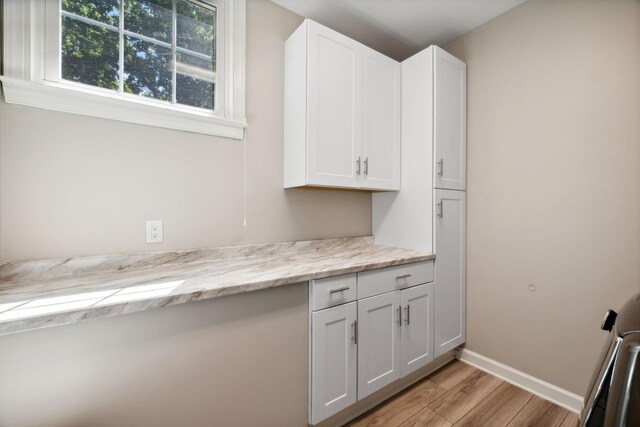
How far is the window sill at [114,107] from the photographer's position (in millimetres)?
1147

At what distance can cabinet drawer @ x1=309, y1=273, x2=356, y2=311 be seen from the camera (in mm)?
1314

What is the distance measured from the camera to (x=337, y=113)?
173 centimetres

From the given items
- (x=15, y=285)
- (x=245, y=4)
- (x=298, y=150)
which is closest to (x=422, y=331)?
(x=298, y=150)

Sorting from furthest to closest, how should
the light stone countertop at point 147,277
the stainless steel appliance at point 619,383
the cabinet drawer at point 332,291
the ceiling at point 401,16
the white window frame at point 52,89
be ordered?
1. the ceiling at point 401,16
2. the cabinet drawer at point 332,291
3. the white window frame at point 52,89
4. the light stone countertop at point 147,277
5. the stainless steel appliance at point 619,383

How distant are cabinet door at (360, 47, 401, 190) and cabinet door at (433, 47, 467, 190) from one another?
280 millimetres

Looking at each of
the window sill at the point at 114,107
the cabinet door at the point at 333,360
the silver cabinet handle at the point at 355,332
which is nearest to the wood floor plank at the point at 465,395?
the cabinet door at the point at 333,360

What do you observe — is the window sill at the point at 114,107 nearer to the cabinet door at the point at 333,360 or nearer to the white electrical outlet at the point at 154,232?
the white electrical outlet at the point at 154,232

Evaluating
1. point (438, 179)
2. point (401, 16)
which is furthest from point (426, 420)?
point (401, 16)

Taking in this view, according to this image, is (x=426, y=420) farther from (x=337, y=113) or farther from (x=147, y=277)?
(x=337, y=113)

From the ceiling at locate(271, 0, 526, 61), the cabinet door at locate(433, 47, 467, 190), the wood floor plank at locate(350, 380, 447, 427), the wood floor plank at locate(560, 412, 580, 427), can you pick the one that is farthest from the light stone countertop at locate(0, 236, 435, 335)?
the ceiling at locate(271, 0, 526, 61)

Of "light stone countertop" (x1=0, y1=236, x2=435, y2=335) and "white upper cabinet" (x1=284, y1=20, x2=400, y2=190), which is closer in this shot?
"light stone countertop" (x1=0, y1=236, x2=435, y2=335)

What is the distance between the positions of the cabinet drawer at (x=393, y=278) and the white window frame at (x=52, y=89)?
1.17 metres

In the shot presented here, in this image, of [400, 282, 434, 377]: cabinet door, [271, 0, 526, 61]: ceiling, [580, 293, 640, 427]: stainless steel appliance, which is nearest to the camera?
[580, 293, 640, 427]: stainless steel appliance

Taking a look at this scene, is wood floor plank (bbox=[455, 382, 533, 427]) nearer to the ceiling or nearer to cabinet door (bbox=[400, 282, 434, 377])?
cabinet door (bbox=[400, 282, 434, 377])
